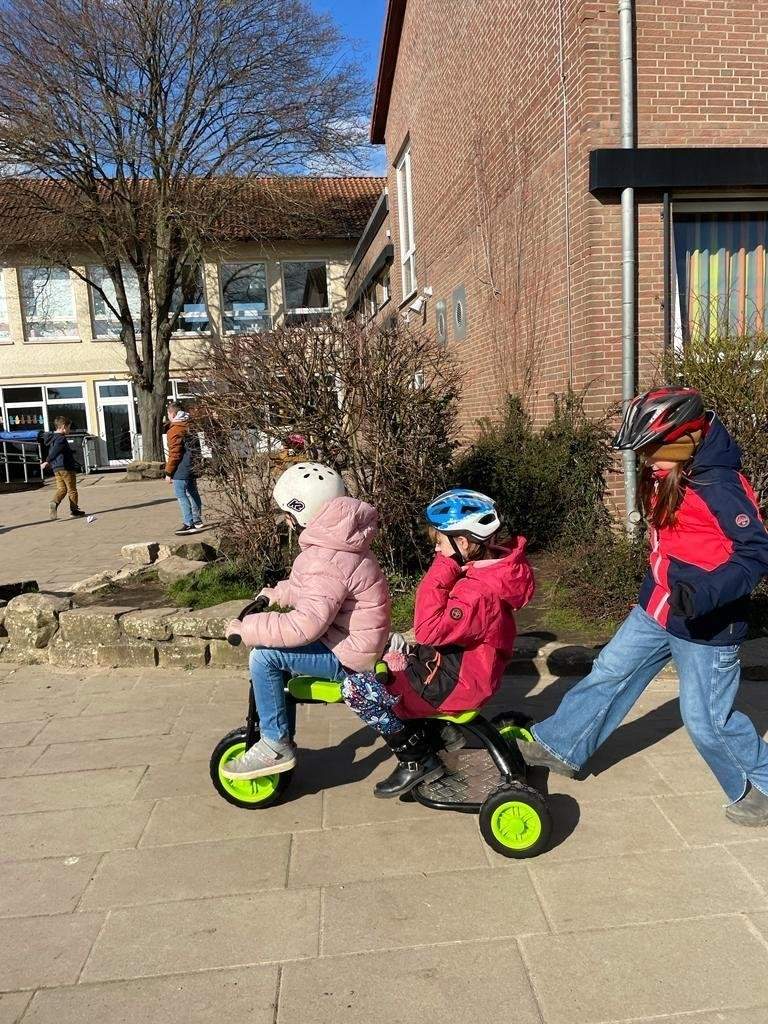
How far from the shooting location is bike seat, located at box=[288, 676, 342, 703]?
3.15 m

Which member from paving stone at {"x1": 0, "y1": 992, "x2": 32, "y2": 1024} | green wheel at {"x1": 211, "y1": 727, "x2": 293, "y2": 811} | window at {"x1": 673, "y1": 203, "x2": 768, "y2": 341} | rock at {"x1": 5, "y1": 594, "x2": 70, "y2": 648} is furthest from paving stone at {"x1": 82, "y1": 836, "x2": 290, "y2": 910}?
window at {"x1": 673, "y1": 203, "x2": 768, "y2": 341}

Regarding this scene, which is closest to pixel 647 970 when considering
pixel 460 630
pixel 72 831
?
pixel 460 630

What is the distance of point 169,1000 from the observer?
2283 mm

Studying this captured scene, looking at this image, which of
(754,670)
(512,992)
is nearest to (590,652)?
(754,670)

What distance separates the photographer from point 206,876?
2898mm

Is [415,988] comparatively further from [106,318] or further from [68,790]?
[106,318]

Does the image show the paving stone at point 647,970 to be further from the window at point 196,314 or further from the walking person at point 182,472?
the window at point 196,314

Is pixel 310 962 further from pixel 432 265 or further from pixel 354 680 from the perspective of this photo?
pixel 432 265

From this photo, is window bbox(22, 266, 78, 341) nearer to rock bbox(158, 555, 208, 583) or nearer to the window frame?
the window frame

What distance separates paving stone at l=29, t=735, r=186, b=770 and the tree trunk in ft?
60.2

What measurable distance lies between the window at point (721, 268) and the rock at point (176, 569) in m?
5.28

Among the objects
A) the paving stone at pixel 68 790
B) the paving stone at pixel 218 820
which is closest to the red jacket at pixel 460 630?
the paving stone at pixel 218 820

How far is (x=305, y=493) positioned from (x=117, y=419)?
25.7 metres

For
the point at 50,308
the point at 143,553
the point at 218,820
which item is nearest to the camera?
the point at 218,820
